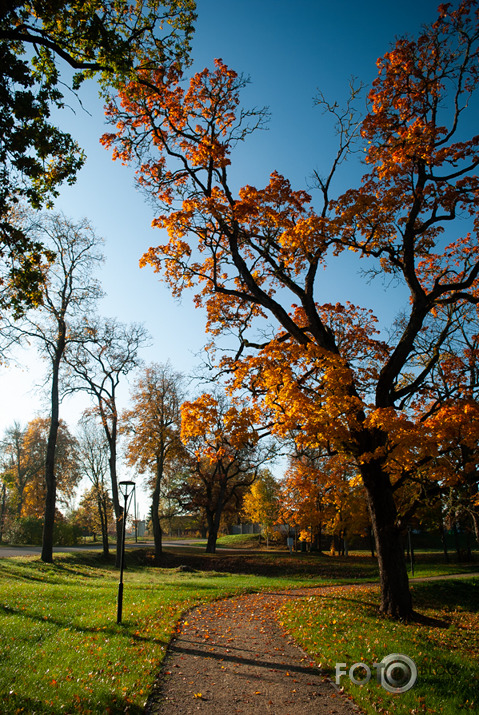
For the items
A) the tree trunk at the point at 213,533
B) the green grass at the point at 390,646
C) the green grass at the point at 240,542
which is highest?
the green grass at the point at 390,646

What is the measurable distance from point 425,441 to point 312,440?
7.45 ft

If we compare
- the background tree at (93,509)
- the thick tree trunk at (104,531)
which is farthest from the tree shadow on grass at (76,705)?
the background tree at (93,509)

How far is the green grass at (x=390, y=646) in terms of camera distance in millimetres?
5258

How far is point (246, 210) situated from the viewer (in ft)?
36.0

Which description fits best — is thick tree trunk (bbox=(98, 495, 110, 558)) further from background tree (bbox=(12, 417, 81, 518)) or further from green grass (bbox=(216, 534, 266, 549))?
green grass (bbox=(216, 534, 266, 549))

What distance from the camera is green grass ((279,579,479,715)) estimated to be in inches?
207

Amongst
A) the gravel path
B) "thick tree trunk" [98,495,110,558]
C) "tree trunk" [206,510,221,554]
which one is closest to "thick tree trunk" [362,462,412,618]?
the gravel path

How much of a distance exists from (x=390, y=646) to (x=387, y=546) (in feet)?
12.1

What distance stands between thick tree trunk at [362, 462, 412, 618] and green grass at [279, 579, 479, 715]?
1.41ft

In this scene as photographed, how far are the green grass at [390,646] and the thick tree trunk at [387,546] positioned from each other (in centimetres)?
43

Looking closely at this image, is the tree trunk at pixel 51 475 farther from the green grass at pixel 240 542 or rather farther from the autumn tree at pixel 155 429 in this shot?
the green grass at pixel 240 542

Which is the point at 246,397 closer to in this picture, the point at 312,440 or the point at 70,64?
the point at 312,440

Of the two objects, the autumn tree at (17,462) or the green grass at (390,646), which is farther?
the autumn tree at (17,462)

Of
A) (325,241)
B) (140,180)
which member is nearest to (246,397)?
(325,241)
